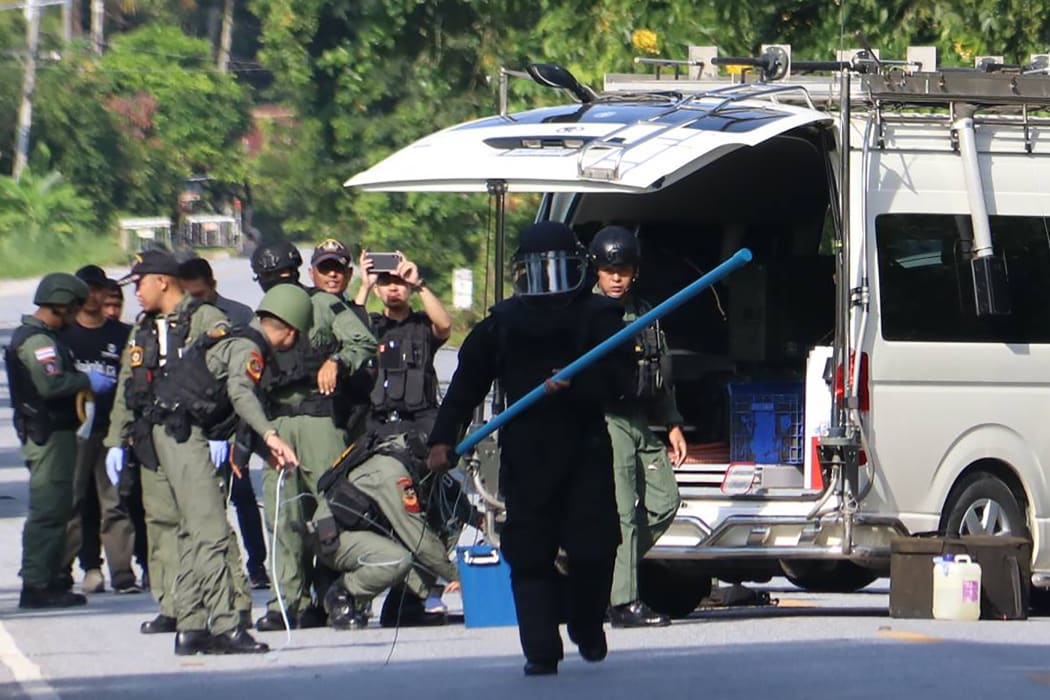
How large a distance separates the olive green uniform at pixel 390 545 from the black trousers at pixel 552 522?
85.2 inches

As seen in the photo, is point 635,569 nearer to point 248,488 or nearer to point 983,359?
point 983,359

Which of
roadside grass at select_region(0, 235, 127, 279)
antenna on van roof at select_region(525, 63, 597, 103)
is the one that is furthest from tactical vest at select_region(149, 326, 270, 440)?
roadside grass at select_region(0, 235, 127, 279)

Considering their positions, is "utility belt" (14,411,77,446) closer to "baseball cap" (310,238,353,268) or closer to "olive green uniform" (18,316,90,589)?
"olive green uniform" (18,316,90,589)

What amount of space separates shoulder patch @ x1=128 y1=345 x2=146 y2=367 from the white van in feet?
4.18

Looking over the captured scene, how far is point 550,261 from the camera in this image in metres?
8.95

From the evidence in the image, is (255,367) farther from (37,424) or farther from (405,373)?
(37,424)

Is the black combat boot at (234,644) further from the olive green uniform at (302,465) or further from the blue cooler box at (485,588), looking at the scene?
the blue cooler box at (485,588)

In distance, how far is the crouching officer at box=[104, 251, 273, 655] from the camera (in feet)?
33.4

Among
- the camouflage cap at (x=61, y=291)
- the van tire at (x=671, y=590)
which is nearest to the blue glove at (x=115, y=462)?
the camouflage cap at (x=61, y=291)

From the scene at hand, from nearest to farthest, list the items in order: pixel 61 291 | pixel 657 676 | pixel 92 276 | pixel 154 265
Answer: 1. pixel 657 676
2. pixel 154 265
3. pixel 61 291
4. pixel 92 276

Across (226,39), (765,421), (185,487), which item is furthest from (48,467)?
(226,39)

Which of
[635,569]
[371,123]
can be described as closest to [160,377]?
[635,569]

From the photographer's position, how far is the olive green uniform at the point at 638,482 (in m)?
10.7

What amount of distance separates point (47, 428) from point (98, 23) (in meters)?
71.7
